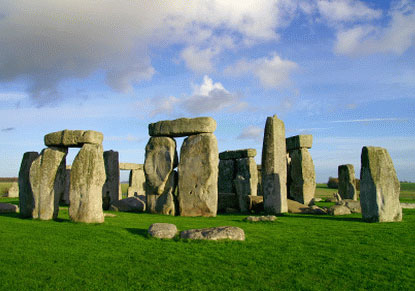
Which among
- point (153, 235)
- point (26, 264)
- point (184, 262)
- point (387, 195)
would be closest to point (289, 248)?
point (184, 262)

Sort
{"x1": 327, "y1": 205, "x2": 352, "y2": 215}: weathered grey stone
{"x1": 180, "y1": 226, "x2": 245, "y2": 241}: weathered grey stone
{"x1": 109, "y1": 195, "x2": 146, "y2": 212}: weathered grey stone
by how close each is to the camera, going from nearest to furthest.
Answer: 1. {"x1": 180, "y1": 226, "x2": 245, "y2": 241}: weathered grey stone
2. {"x1": 327, "y1": 205, "x2": 352, "y2": 215}: weathered grey stone
3. {"x1": 109, "y1": 195, "x2": 146, "y2": 212}: weathered grey stone

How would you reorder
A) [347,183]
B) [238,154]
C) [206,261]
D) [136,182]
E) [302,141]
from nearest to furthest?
[206,261] → [302,141] → [347,183] → [238,154] → [136,182]

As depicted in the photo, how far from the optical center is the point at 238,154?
19.1 meters

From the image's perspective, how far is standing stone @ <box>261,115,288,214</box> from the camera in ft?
41.4

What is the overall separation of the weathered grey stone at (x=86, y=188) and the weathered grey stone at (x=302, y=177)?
9619 mm

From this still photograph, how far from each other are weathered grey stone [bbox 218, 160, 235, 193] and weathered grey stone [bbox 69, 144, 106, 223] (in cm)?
1059

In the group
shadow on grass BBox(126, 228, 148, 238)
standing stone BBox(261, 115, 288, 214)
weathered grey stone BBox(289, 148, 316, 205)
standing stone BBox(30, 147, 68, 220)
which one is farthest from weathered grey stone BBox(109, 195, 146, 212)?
weathered grey stone BBox(289, 148, 316, 205)

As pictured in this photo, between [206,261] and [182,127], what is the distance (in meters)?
7.63

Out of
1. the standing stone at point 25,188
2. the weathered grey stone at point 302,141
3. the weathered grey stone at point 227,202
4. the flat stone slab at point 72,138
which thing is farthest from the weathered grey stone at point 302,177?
the standing stone at point 25,188

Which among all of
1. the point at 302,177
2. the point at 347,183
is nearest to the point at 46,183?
the point at 302,177

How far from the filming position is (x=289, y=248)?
6.15 meters

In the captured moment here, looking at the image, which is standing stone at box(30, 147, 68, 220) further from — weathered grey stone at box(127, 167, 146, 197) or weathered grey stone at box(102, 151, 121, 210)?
weathered grey stone at box(127, 167, 146, 197)

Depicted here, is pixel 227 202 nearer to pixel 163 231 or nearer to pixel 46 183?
pixel 46 183

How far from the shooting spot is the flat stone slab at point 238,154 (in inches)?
730
